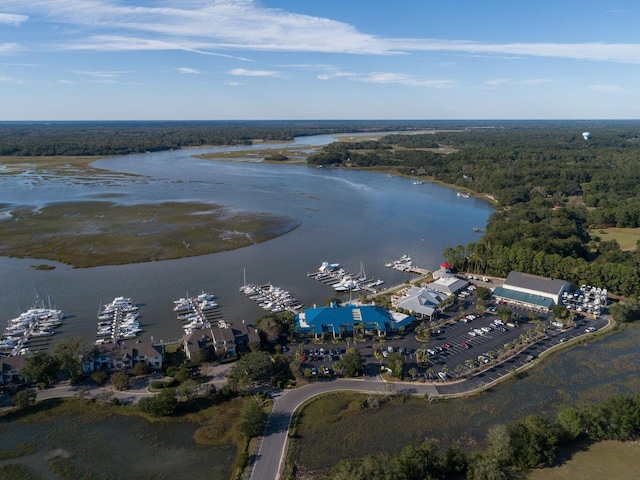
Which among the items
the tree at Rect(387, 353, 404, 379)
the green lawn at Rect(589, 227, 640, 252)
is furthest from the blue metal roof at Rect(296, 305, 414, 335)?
the green lawn at Rect(589, 227, 640, 252)

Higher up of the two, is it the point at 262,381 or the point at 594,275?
the point at 594,275

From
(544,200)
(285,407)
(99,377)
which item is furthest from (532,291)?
(544,200)

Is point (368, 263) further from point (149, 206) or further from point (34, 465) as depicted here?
point (149, 206)

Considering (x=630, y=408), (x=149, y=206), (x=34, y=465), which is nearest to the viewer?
(x=34, y=465)

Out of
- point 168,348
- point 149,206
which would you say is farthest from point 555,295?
point 149,206

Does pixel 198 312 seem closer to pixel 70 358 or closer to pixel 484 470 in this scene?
pixel 70 358

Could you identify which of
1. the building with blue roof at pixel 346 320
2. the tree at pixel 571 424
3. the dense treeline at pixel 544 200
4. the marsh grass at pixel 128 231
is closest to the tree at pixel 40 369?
the building with blue roof at pixel 346 320

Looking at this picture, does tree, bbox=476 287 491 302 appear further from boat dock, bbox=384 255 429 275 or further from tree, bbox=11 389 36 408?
tree, bbox=11 389 36 408
